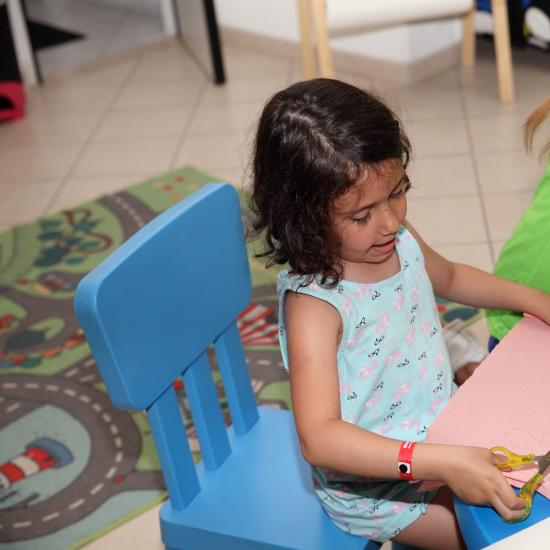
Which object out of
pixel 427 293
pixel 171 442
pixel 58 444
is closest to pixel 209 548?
pixel 171 442

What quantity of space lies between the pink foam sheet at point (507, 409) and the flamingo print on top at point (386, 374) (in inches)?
5.2

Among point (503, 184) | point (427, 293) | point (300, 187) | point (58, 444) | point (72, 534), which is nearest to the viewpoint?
point (300, 187)

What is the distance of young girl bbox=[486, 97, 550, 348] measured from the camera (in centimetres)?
113

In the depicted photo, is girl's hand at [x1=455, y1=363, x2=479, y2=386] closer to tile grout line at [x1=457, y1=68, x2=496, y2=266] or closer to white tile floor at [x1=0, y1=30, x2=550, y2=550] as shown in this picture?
white tile floor at [x1=0, y1=30, x2=550, y2=550]

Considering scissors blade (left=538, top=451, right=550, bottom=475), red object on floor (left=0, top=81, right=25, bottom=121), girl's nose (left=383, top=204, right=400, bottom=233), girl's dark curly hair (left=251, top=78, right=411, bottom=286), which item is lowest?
red object on floor (left=0, top=81, right=25, bottom=121)

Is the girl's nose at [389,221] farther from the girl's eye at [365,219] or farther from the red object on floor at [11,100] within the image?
the red object on floor at [11,100]

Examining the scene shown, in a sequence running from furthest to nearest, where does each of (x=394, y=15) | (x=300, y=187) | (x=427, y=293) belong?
(x=394, y=15) < (x=427, y=293) < (x=300, y=187)

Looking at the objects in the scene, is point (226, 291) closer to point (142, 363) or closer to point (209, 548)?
point (142, 363)

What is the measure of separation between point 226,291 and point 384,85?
2593mm

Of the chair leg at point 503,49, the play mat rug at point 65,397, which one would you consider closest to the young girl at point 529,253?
the play mat rug at point 65,397

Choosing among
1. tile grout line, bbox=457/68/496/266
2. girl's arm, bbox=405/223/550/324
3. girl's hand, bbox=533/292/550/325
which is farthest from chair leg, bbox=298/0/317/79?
girl's hand, bbox=533/292/550/325

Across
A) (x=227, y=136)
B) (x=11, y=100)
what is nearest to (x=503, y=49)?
(x=227, y=136)

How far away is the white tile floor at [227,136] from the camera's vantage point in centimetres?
267

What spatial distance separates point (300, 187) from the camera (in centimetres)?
98
